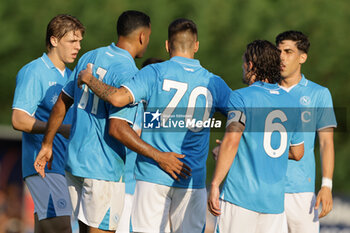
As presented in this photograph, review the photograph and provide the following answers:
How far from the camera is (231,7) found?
2419 centimetres

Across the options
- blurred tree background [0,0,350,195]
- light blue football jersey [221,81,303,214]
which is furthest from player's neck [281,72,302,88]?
blurred tree background [0,0,350,195]

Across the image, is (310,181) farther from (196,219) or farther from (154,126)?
(154,126)

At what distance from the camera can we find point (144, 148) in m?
5.41

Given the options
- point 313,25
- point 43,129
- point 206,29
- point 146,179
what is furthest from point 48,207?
point 313,25

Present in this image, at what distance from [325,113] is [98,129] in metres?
2.72

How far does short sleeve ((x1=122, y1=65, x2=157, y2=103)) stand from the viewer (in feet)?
17.9

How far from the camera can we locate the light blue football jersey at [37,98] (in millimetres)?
6289

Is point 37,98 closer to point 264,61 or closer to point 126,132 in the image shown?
point 126,132

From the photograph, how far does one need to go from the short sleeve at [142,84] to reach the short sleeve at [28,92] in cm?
135

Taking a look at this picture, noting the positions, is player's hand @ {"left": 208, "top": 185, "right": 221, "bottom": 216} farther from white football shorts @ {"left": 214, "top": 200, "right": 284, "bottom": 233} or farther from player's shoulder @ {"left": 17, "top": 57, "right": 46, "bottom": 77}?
player's shoulder @ {"left": 17, "top": 57, "right": 46, "bottom": 77}

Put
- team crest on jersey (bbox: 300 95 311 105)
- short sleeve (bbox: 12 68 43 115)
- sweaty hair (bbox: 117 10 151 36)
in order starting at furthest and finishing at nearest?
1. team crest on jersey (bbox: 300 95 311 105)
2. short sleeve (bbox: 12 68 43 115)
3. sweaty hair (bbox: 117 10 151 36)

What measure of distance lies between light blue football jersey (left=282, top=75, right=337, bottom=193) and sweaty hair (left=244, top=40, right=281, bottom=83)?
4.26ft

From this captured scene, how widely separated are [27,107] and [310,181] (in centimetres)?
322

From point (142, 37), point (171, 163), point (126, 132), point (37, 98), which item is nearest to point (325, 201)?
point (171, 163)
